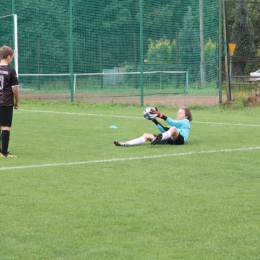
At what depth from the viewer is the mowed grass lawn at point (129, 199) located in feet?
17.4

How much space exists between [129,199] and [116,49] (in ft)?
62.6

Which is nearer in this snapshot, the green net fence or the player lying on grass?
the player lying on grass

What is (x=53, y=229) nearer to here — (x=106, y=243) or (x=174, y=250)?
(x=106, y=243)

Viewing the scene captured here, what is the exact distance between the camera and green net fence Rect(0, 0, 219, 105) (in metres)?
23.9

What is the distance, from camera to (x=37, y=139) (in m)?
13.1

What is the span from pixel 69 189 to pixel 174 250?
103 inches

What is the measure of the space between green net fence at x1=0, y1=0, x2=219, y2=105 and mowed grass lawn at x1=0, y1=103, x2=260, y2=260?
10.7m

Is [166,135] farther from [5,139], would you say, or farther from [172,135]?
[5,139]

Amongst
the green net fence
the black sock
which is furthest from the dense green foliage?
the black sock

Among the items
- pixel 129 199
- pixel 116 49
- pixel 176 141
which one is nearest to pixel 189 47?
pixel 116 49

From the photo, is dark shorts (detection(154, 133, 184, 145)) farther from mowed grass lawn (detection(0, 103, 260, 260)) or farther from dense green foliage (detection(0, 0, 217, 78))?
dense green foliage (detection(0, 0, 217, 78))

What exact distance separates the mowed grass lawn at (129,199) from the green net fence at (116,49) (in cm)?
1072

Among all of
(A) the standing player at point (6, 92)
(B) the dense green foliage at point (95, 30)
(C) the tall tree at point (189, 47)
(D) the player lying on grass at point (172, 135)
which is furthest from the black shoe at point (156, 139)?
(C) the tall tree at point (189, 47)

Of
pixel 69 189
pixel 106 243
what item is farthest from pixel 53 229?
pixel 69 189
